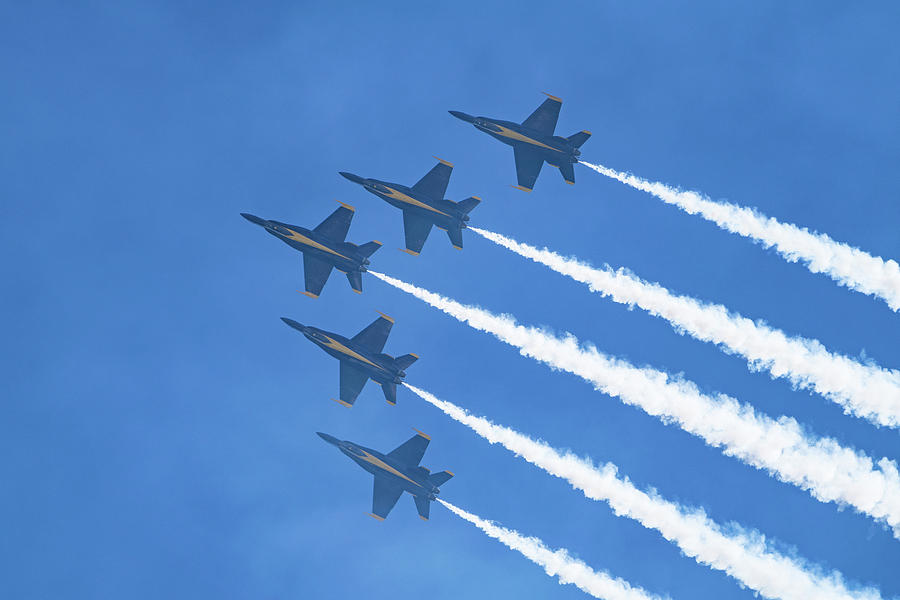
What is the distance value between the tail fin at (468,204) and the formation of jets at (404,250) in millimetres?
83

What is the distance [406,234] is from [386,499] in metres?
22.8

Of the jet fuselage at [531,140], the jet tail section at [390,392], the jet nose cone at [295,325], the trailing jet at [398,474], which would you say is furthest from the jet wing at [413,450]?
the jet fuselage at [531,140]

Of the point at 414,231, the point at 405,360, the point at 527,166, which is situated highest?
the point at 527,166

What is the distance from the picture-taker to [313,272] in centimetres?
A: 7519

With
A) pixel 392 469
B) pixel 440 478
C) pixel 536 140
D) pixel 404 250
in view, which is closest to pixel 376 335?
pixel 404 250

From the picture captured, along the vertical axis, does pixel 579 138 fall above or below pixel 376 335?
above

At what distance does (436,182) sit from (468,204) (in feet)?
12.1

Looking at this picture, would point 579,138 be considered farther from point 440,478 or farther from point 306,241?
point 440,478

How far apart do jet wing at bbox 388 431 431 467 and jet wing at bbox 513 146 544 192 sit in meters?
23.1

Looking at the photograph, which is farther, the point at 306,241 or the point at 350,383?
the point at 350,383

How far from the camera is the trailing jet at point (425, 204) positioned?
7312cm

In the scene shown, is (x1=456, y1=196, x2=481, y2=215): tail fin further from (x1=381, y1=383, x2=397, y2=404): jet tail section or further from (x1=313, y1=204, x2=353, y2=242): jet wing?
(x1=381, y1=383, x2=397, y2=404): jet tail section

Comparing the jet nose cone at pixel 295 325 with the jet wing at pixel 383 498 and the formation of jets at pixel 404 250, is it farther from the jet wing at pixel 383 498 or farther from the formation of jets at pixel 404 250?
the jet wing at pixel 383 498

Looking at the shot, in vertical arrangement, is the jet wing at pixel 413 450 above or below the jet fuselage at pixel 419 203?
below
